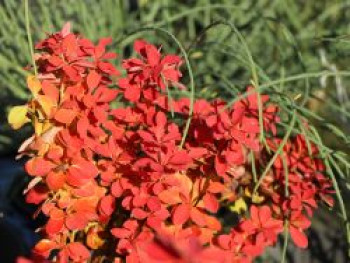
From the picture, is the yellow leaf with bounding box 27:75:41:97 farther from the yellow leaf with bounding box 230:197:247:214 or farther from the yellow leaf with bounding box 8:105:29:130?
the yellow leaf with bounding box 230:197:247:214

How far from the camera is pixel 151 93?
2.55ft

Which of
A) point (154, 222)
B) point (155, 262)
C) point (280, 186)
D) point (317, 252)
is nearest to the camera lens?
point (155, 262)

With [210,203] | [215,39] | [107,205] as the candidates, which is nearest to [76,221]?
[107,205]

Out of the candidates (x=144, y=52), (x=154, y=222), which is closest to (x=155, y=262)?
(x=154, y=222)

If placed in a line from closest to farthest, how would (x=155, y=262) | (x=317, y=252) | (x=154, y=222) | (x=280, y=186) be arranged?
(x=155, y=262) → (x=154, y=222) → (x=280, y=186) → (x=317, y=252)

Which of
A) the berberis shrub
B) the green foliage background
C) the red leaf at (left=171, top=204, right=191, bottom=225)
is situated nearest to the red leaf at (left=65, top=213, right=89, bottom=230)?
the berberis shrub

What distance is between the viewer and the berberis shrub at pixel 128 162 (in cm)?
71

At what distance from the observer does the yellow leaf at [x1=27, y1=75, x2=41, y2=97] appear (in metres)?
0.72

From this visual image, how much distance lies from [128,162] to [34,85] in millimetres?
141

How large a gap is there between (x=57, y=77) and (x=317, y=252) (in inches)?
30.1

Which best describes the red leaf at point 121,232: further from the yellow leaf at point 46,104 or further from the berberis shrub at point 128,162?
the yellow leaf at point 46,104

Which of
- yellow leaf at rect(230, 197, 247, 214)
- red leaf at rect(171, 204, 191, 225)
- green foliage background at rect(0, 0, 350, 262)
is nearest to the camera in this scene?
red leaf at rect(171, 204, 191, 225)

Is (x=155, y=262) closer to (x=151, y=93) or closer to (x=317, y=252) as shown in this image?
(x=151, y=93)

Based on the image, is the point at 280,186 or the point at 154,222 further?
the point at 280,186
